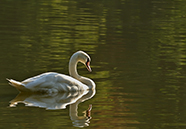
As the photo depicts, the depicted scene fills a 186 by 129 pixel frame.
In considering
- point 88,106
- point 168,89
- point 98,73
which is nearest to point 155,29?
point 98,73

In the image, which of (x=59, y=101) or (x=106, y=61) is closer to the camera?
(x=59, y=101)

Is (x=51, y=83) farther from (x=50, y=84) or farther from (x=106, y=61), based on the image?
(x=106, y=61)

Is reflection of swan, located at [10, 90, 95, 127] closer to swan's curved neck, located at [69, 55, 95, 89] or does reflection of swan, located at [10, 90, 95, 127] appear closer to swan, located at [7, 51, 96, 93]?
swan, located at [7, 51, 96, 93]

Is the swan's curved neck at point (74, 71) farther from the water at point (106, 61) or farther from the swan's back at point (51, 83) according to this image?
the swan's back at point (51, 83)

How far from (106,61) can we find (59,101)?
518cm

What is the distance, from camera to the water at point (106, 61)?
32.9 ft

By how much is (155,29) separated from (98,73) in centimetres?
1140

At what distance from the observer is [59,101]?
36.9ft

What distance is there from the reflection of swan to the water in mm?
79

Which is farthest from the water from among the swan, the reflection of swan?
the swan

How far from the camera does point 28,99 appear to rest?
11.2 meters

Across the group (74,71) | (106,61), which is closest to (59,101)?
(74,71)

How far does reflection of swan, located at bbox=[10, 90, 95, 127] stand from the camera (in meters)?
10.2

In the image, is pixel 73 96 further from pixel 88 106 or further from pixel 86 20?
pixel 86 20
